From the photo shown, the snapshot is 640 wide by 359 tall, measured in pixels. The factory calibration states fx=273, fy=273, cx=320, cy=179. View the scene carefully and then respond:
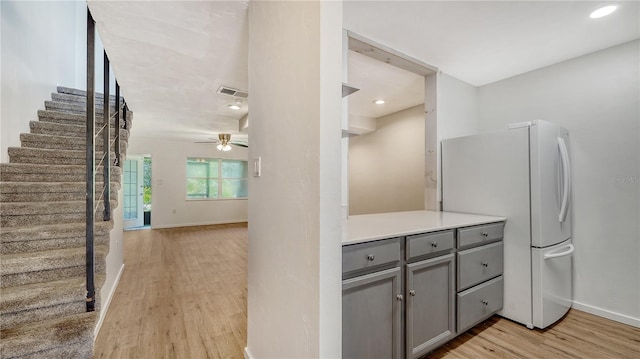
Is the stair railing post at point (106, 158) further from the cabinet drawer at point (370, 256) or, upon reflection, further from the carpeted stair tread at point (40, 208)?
Answer: the cabinet drawer at point (370, 256)

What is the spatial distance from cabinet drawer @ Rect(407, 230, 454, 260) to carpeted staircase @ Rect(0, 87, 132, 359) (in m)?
2.12

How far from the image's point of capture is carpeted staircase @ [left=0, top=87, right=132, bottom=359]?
1747 millimetres

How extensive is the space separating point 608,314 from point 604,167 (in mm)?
1263

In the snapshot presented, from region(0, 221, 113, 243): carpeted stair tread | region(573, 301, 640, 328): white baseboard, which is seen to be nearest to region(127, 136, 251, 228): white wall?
region(0, 221, 113, 243): carpeted stair tread

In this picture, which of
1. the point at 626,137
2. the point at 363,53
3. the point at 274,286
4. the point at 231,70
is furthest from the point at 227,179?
the point at 626,137

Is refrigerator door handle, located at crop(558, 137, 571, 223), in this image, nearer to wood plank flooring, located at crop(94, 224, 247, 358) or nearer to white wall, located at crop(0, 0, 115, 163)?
wood plank flooring, located at crop(94, 224, 247, 358)

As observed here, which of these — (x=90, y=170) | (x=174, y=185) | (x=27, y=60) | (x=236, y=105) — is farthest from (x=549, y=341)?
(x=174, y=185)

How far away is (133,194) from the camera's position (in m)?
7.30

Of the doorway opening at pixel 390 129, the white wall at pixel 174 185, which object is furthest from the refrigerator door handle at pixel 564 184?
the white wall at pixel 174 185

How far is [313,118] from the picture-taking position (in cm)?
108

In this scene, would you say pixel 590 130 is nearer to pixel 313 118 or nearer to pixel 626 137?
pixel 626 137

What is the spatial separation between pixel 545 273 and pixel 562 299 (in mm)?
465

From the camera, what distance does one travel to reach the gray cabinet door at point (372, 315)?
135 centimetres

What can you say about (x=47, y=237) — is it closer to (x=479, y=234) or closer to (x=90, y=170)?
(x=90, y=170)
